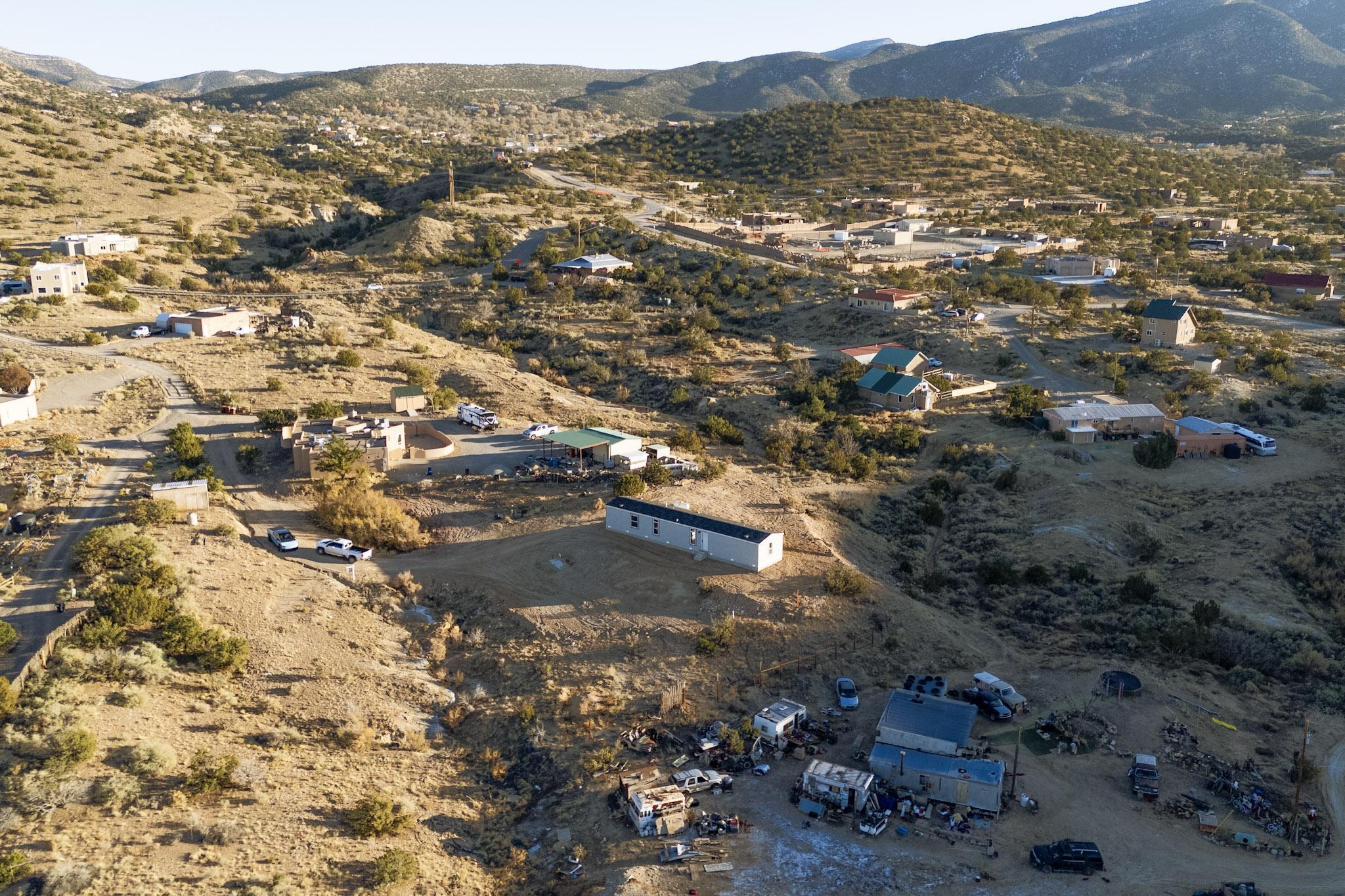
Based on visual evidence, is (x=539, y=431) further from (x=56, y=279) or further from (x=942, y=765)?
(x=56, y=279)

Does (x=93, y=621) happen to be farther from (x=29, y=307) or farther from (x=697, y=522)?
(x=29, y=307)

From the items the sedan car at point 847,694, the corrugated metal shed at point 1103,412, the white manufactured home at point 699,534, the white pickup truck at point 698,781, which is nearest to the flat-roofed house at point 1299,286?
the corrugated metal shed at point 1103,412

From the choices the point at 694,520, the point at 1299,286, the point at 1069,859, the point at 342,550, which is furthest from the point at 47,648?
the point at 1299,286

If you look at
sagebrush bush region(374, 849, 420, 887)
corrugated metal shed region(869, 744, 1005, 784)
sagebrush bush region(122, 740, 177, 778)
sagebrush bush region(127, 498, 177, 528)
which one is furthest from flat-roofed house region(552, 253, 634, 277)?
sagebrush bush region(374, 849, 420, 887)

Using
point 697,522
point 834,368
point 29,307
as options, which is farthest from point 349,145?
point 697,522

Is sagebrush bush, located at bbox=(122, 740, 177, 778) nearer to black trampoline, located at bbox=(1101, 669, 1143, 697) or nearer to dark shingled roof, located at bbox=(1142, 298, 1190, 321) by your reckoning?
black trampoline, located at bbox=(1101, 669, 1143, 697)
